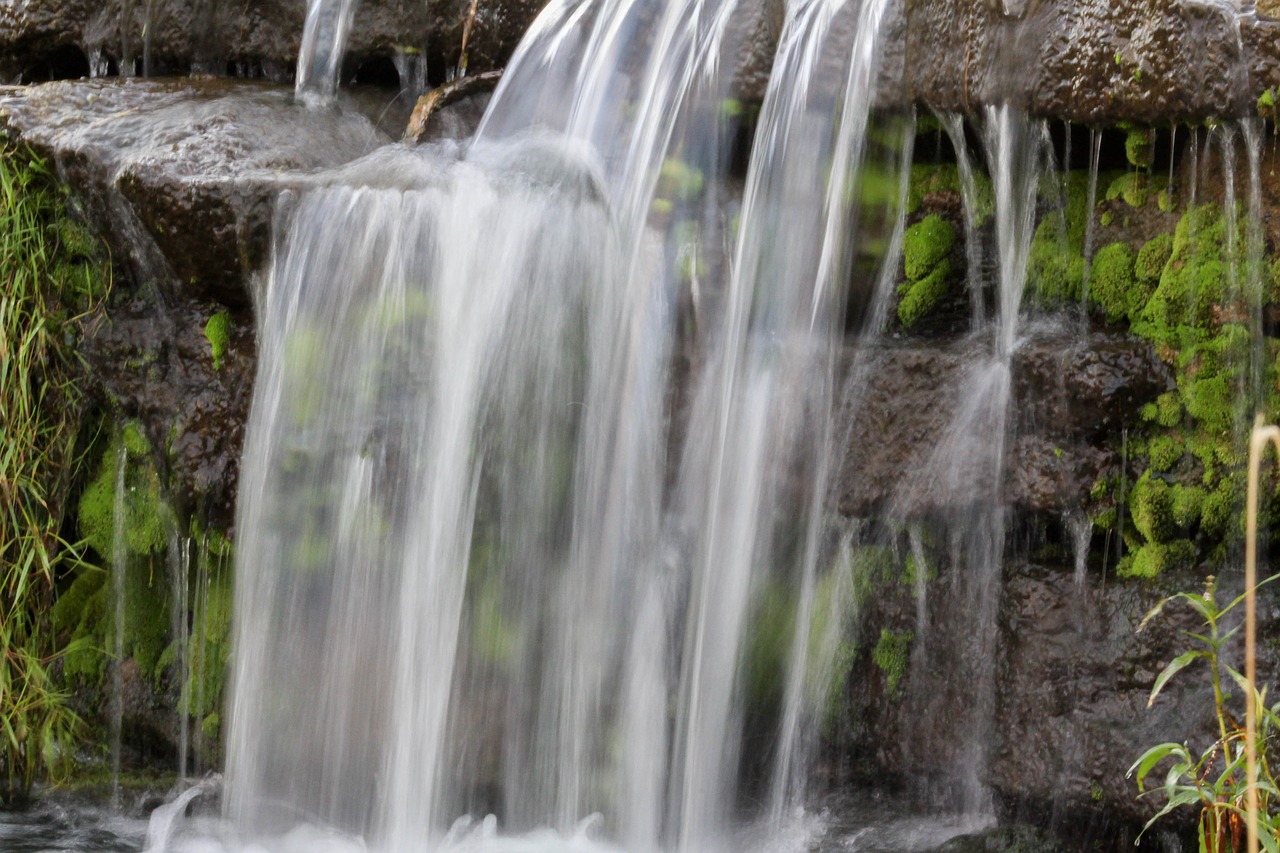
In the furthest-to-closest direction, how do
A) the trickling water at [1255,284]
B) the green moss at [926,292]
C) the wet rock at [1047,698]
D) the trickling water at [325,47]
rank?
the trickling water at [325,47]
the green moss at [926,292]
the wet rock at [1047,698]
the trickling water at [1255,284]

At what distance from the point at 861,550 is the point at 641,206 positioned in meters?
1.26

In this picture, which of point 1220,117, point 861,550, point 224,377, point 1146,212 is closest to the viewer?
point 1220,117

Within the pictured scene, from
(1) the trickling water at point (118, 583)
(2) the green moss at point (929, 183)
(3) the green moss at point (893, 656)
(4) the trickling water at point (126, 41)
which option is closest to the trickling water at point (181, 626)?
(1) the trickling water at point (118, 583)

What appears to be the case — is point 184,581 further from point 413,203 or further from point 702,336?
point 702,336

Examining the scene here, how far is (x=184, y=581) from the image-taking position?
16.5 feet

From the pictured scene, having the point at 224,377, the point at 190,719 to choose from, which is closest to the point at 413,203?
the point at 224,377

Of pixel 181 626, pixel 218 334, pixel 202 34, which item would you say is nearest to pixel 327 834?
pixel 181 626

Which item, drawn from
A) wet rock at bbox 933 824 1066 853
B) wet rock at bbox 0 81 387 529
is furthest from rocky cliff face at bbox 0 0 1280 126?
wet rock at bbox 933 824 1066 853

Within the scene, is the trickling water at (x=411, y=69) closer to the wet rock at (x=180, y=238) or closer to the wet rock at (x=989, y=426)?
the wet rock at (x=180, y=238)

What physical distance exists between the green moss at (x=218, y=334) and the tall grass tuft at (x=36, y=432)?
1.66 ft

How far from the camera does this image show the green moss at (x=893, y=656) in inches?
171

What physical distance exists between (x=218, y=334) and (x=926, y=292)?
7.54ft

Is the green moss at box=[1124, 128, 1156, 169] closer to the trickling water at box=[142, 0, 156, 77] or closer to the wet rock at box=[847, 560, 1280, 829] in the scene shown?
the wet rock at box=[847, 560, 1280, 829]

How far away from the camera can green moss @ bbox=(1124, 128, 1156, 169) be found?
3949 millimetres
